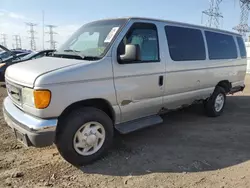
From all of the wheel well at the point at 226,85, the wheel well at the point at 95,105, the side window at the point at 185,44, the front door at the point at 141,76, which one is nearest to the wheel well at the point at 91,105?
the wheel well at the point at 95,105

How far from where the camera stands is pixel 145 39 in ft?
13.9

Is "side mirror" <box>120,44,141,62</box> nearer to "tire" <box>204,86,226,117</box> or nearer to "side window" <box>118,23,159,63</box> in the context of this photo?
"side window" <box>118,23,159,63</box>

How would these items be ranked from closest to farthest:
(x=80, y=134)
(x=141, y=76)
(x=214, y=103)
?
(x=80, y=134), (x=141, y=76), (x=214, y=103)

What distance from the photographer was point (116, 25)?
13.1 feet

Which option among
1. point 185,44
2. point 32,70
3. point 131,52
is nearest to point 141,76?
→ point 131,52

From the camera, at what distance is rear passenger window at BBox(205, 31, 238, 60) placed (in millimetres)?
5816

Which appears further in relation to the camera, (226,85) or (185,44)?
(226,85)

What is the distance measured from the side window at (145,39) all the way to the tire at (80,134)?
122 centimetres

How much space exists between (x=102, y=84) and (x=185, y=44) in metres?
2.33

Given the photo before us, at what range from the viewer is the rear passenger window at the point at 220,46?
582cm

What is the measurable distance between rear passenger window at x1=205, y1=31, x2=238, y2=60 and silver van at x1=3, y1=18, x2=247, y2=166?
0.51 meters

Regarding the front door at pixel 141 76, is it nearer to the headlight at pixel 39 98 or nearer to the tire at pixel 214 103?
the headlight at pixel 39 98

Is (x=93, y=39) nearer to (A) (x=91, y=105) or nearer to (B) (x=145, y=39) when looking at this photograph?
(B) (x=145, y=39)

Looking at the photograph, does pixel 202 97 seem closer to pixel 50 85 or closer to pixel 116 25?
pixel 116 25
